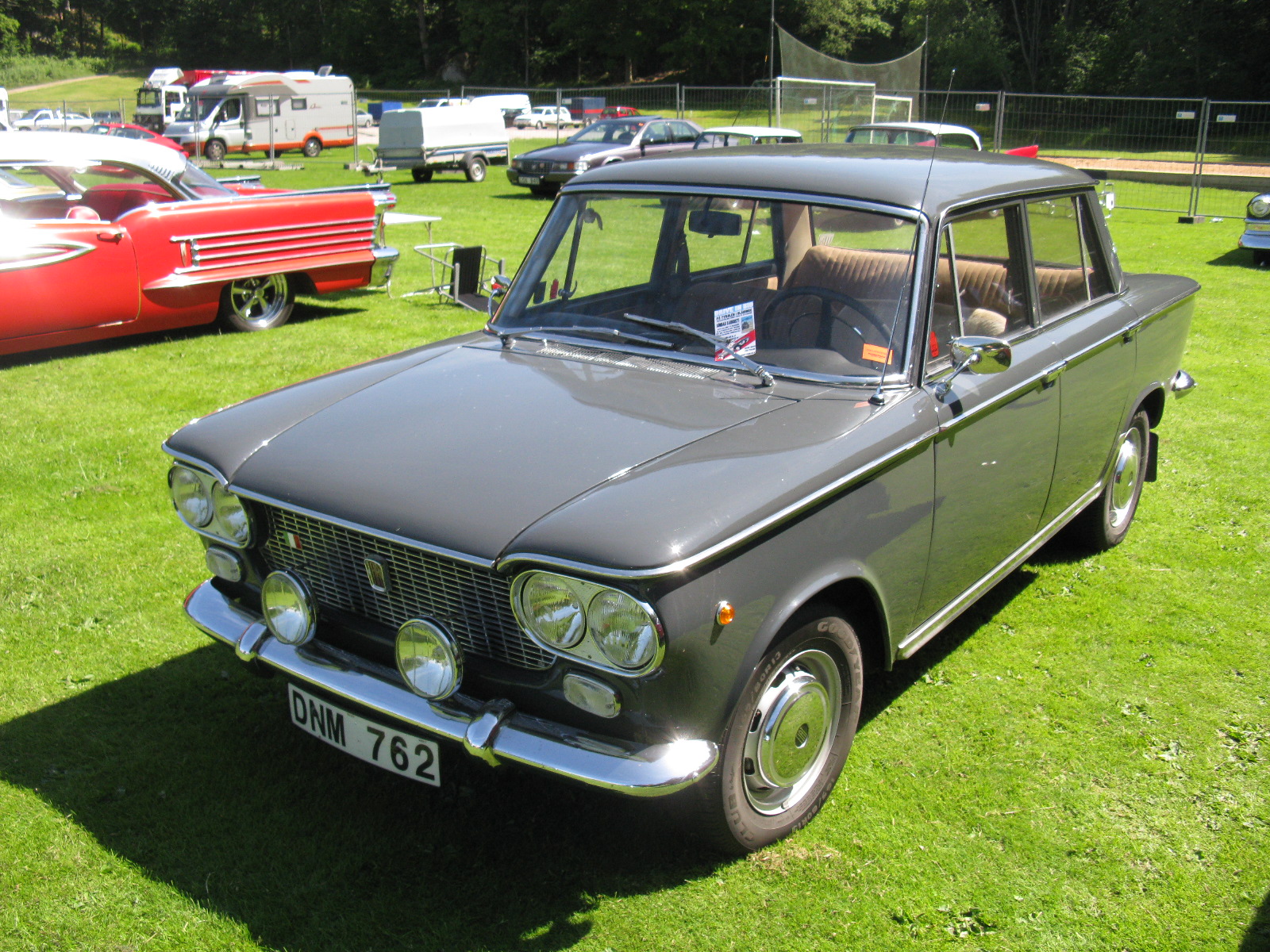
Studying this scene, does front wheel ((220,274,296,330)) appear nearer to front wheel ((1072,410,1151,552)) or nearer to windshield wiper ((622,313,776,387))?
windshield wiper ((622,313,776,387))

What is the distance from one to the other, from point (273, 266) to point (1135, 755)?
25.5ft

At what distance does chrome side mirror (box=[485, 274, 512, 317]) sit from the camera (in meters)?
4.18

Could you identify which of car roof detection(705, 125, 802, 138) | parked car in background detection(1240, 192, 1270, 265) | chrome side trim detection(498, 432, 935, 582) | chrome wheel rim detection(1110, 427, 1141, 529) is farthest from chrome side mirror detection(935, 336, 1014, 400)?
car roof detection(705, 125, 802, 138)

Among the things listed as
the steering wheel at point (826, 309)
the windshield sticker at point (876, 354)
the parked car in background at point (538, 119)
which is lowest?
the windshield sticker at point (876, 354)

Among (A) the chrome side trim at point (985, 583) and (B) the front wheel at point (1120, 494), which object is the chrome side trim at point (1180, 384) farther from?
(A) the chrome side trim at point (985, 583)

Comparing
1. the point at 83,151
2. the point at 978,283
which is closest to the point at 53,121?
the point at 83,151

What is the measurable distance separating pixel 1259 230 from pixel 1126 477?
9.50 m

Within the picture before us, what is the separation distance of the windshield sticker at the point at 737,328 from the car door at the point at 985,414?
1.79ft

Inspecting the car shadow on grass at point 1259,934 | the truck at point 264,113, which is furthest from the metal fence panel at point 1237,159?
the truck at point 264,113

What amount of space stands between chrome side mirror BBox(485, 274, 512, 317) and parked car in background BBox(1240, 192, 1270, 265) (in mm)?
11558

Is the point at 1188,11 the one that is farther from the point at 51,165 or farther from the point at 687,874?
the point at 687,874

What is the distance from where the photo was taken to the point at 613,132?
21062mm

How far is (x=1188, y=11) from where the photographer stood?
34.7 meters

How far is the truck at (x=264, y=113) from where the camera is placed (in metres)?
32.6
